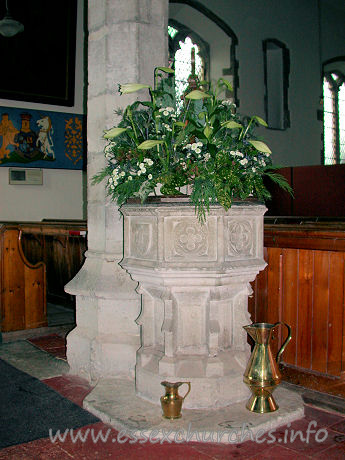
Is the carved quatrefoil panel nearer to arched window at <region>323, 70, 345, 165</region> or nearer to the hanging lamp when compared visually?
the hanging lamp

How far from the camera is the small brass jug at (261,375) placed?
262cm

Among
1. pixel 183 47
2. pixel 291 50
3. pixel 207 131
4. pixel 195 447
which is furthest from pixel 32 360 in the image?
pixel 291 50

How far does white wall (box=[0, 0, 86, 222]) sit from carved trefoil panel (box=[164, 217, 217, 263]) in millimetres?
5860

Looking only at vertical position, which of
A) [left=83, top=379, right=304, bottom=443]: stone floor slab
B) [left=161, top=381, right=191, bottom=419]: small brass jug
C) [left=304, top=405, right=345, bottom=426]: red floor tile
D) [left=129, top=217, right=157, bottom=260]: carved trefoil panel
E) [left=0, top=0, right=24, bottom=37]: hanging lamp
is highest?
[left=0, top=0, right=24, bottom=37]: hanging lamp

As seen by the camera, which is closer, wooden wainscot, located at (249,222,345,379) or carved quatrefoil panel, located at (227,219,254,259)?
carved quatrefoil panel, located at (227,219,254,259)

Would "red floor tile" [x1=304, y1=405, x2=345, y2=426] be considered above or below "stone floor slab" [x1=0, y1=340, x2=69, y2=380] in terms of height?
above

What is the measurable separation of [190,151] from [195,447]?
56.1 inches

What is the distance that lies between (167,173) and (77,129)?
248 inches

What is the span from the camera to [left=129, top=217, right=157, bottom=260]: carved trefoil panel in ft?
8.87

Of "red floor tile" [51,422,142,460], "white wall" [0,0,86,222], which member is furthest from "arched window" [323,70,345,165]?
"red floor tile" [51,422,142,460]

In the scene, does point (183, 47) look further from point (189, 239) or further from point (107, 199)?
point (189, 239)

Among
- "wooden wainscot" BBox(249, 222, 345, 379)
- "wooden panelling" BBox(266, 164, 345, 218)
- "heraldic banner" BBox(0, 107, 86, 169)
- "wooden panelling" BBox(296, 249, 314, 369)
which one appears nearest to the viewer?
"wooden wainscot" BBox(249, 222, 345, 379)

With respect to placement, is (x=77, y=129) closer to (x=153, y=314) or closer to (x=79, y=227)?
(x=79, y=227)

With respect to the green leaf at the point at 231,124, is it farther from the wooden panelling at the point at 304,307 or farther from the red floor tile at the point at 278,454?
the red floor tile at the point at 278,454
